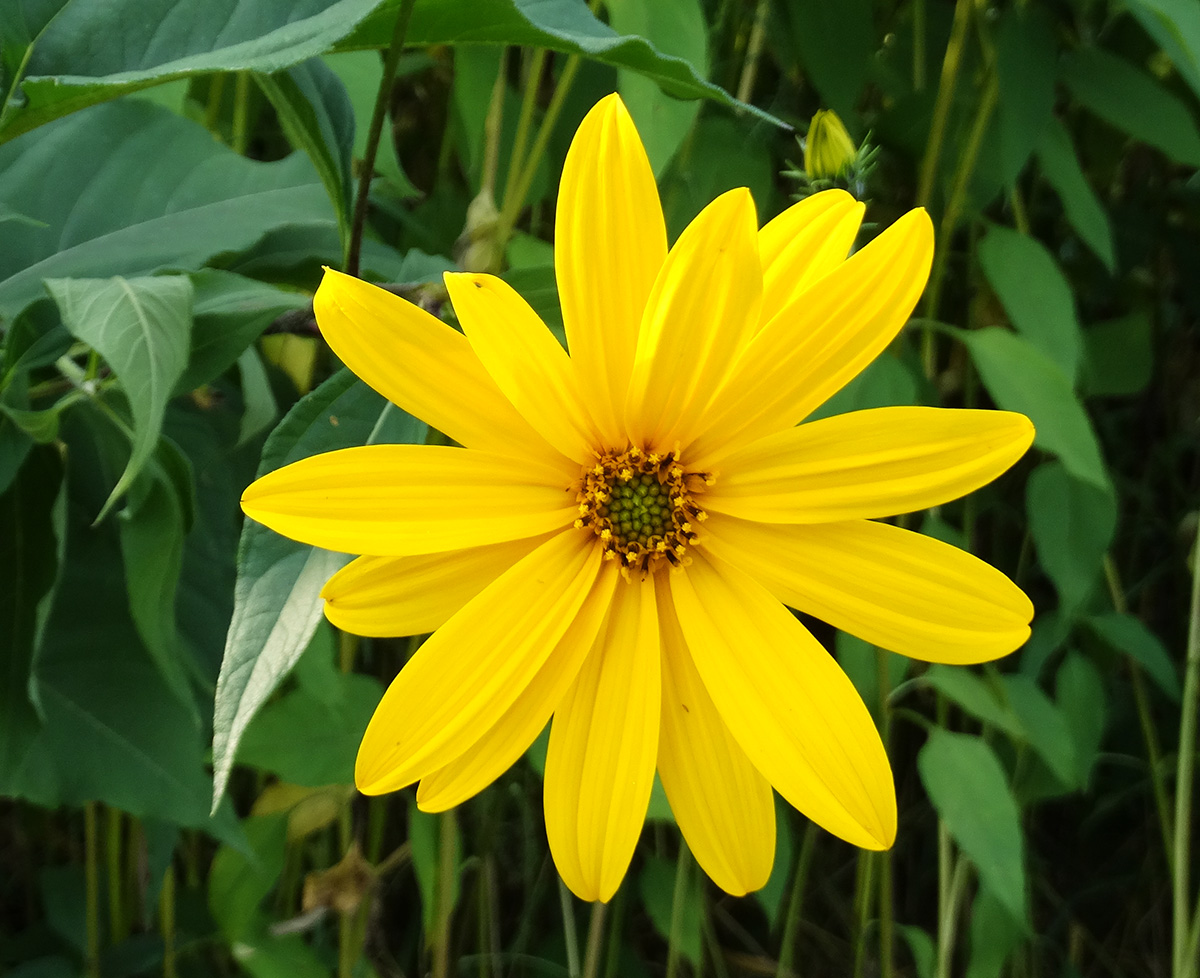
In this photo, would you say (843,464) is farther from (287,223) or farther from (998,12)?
(998,12)

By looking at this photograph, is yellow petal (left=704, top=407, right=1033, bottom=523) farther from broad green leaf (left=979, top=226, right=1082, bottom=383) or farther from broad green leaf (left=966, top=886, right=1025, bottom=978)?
broad green leaf (left=966, top=886, right=1025, bottom=978)

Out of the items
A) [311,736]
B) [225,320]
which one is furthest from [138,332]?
[311,736]

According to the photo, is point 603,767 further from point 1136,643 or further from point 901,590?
point 1136,643

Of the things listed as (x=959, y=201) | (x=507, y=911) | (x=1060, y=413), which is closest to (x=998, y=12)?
(x=959, y=201)

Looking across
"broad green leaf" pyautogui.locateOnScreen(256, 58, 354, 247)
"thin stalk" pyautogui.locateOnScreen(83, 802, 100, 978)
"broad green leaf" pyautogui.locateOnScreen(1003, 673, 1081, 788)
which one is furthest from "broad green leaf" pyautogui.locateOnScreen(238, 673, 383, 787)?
"broad green leaf" pyautogui.locateOnScreen(1003, 673, 1081, 788)

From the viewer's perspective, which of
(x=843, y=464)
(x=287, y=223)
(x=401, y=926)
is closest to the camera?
(x=843, y=464)

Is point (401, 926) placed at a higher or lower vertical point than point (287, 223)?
lower
